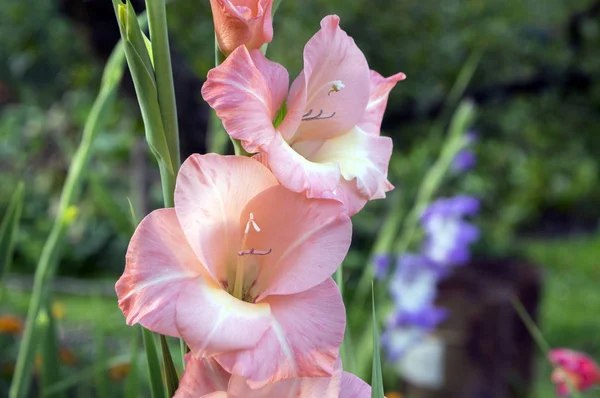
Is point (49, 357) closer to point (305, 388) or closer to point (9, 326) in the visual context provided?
point (305, 388)

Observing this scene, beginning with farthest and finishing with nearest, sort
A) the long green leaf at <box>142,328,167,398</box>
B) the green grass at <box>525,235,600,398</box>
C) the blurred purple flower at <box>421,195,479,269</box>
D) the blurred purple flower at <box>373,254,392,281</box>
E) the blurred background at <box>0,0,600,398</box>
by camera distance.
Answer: the green grass at <box>525,235,600,398</box>
the blurred background at <box>0,0,600,398</box>
the blurred purple flower at <box>421,195,479,269</box>
the blurred purple flower at <box>373,254,392,281</box>
the long green leaf at <box>142,328,167,398</box>

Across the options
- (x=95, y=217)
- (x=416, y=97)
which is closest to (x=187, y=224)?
(x=416, y=97)

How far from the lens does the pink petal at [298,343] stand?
38 centimetres

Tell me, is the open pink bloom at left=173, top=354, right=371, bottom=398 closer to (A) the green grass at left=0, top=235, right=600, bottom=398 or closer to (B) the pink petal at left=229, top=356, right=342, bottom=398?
(B) the pink petal at left=229, top=356, right=342, bottom=398

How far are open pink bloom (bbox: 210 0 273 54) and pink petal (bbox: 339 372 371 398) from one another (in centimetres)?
20

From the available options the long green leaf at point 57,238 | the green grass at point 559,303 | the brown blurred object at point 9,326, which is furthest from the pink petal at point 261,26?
the green grass at point 559,303

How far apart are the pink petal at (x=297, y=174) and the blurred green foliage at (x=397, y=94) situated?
7.16 ft

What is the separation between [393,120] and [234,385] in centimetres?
292

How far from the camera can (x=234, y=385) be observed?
0.41m

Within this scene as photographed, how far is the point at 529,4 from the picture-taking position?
514cm

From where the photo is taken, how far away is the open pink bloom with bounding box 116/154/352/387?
384mm

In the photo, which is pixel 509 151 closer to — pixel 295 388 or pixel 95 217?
pixel 95 217

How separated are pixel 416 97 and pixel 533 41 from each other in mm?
1477

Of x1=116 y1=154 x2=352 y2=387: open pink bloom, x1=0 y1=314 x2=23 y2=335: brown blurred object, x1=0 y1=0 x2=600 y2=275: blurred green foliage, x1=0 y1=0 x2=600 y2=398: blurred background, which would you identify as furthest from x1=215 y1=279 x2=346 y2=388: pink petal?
x1=0 y1=0 x2=600 y2=275: blurred green foliage
